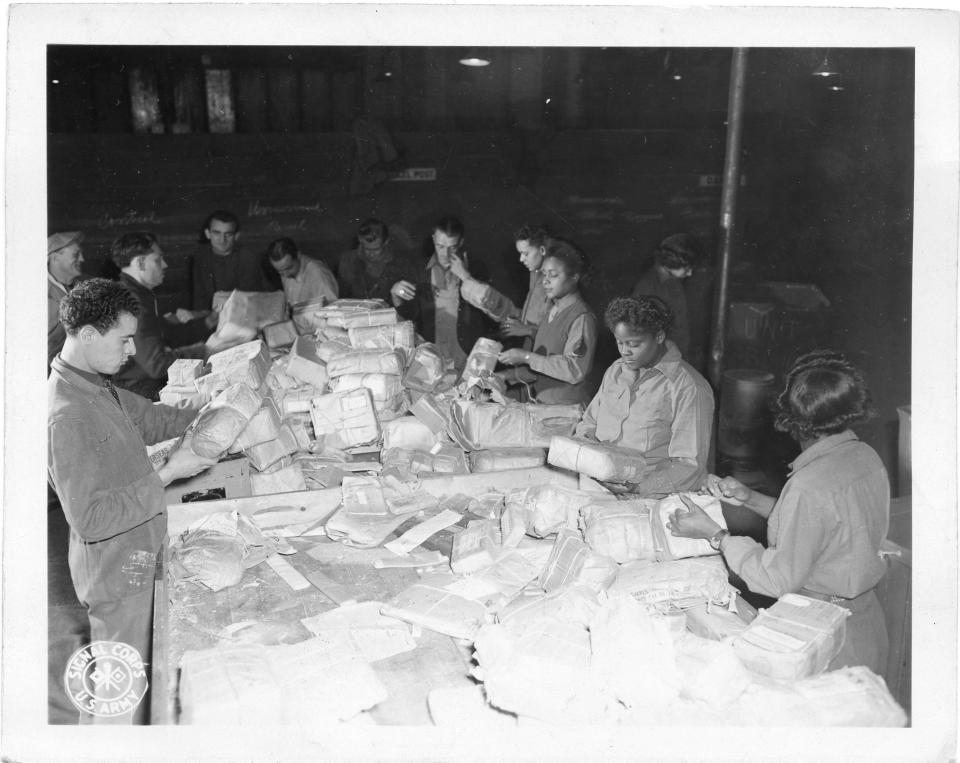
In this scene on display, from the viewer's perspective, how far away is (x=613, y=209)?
27.7ft

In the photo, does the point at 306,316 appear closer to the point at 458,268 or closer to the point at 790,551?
the point at 458,268

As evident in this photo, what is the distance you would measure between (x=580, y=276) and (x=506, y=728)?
279cm

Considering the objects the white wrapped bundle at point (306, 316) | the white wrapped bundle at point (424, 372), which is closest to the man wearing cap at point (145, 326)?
the white wrapped bundle at point (306, 316)

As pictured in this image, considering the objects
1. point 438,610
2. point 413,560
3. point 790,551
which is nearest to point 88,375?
point 413,560

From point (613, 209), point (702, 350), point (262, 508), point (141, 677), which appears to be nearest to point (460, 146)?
point (613, 209)

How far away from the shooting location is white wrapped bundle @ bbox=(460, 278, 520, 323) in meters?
5.40

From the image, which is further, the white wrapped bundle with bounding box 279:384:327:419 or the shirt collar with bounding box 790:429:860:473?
the white wrapped bundle with bounding box 279:384:327:419

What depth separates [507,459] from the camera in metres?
3.57

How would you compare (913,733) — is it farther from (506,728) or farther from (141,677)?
(141,677)

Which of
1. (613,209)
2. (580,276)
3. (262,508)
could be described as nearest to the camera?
(262,508)

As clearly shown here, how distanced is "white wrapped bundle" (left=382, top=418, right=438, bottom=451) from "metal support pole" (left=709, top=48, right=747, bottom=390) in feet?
8.51

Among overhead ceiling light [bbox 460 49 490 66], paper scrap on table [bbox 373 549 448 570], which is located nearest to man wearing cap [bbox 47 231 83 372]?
paper scrap on table [bbox 373 549 448 570]

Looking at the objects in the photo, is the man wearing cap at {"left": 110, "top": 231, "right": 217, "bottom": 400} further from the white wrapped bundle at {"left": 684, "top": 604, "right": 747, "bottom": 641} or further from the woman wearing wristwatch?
the woman wearing wristwatch

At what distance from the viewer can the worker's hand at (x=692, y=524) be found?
257cm
